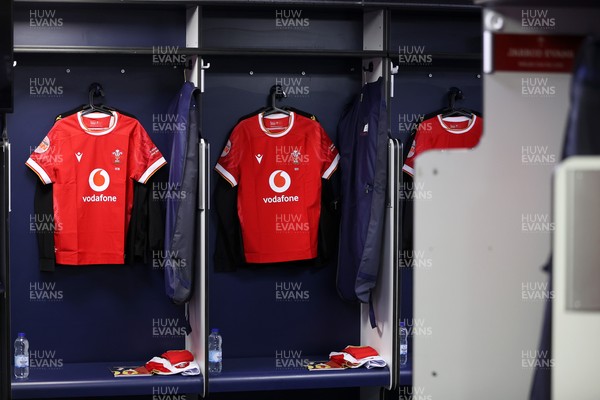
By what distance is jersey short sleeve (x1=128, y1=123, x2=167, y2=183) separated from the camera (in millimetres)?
4871

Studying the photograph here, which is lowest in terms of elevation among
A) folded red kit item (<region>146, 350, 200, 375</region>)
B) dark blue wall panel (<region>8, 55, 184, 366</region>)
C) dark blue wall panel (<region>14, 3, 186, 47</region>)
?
folded red kit item (<region>146, 350, 200, 375</region>)

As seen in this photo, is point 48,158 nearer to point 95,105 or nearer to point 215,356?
point 95,105

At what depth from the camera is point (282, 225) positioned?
16.5 ft

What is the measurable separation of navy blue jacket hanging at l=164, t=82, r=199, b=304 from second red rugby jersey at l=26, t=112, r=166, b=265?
294 millimetres

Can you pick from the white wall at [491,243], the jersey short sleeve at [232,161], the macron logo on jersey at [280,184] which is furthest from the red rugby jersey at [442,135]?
the white wall at [491,243]

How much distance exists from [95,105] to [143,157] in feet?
1.24

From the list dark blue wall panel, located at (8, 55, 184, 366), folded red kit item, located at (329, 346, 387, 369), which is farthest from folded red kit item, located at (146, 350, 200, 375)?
folded red kit item, located at (329, 346, 387, 369)

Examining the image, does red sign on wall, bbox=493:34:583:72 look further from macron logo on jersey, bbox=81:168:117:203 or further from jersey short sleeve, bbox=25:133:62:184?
jersey short sleeve, bbox=25:133:62:184

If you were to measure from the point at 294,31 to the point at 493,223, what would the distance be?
3060 millimetres

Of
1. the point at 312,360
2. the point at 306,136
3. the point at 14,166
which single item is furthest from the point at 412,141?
the point at 14,166

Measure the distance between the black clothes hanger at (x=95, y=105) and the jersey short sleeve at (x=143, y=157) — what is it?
0.18 metres

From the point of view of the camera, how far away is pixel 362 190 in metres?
4.88

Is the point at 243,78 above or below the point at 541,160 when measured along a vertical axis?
above

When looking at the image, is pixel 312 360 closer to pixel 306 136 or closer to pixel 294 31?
pixel 306 136
